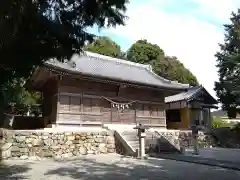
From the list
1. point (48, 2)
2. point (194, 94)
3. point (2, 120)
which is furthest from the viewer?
point (194, 94)

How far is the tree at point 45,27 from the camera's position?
5.57 metres

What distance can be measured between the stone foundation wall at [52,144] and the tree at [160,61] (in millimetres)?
28997

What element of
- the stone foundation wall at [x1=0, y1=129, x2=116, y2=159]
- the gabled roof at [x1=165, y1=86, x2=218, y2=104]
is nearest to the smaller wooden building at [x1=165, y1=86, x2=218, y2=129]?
the gabled roof at [x1=165, y1=86, x2=218, y2=104]

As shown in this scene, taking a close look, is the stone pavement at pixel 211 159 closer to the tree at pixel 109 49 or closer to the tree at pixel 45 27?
the tree at pixel 45 27

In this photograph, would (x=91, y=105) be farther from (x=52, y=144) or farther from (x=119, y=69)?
(x=119, y=69)

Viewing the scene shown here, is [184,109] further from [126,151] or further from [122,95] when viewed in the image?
[126,151]

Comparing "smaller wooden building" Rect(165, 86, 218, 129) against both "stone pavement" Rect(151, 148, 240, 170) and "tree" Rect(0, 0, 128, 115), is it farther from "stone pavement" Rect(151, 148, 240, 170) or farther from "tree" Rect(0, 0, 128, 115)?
"tree" Rect(0, 0, 128, 115)

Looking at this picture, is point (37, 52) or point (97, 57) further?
point (97, 57)

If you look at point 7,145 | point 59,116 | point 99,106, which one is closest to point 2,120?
point 59,116

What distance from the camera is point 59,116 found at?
19.2 metres

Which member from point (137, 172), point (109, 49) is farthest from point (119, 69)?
point (109, 49)

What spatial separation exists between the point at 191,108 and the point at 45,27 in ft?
87.3

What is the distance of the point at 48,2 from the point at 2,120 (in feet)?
60.9

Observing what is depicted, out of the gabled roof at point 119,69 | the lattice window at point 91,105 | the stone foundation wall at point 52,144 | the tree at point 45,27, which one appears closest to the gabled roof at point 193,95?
the gabled roof at point 119,69
